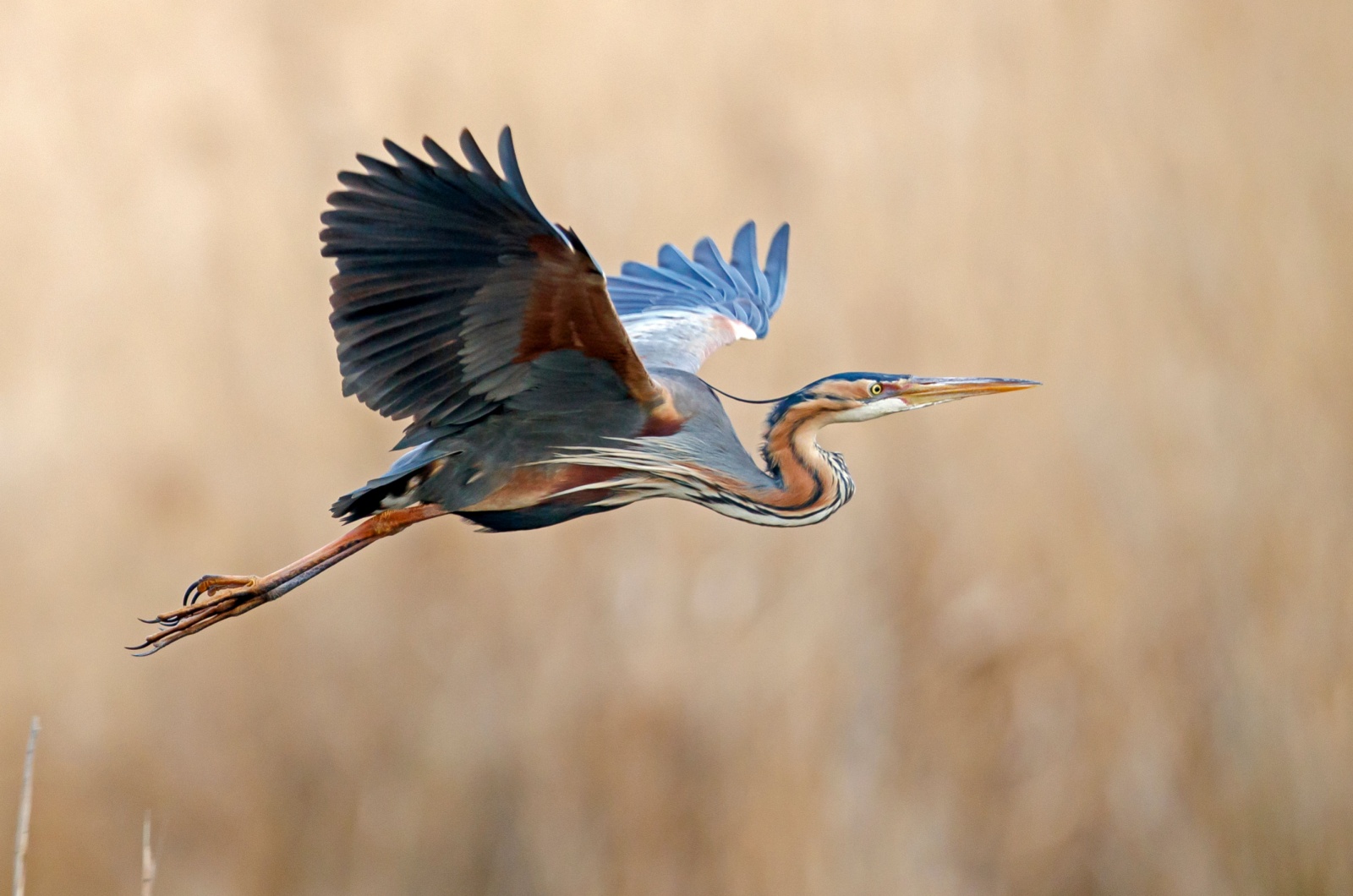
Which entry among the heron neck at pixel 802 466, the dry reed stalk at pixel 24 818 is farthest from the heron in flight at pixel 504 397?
the dry reed stalk at pixel 24 818

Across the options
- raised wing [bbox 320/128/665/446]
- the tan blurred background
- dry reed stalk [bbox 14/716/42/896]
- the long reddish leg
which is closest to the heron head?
raised wing [bbox 320/128/665/446]

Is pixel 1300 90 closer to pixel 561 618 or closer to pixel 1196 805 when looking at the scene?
pixel 1196 805

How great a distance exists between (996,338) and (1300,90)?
0.91 m

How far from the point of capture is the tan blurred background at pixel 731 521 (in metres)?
2.47

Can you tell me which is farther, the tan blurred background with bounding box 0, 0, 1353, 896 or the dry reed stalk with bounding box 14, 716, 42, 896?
the tan blurred background with bounding box 0, 0, 1353, 896

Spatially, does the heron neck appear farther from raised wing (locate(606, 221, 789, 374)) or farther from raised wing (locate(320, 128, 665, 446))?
raised wing (locate(606, 221, 789, 374))

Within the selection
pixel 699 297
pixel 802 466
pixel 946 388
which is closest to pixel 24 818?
pixel 802 466

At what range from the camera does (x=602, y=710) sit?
2.47m

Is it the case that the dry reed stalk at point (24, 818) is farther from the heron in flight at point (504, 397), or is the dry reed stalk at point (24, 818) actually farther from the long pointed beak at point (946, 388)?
the long pointed beak at point (946, 388)

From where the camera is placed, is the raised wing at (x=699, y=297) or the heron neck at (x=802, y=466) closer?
the heron neck at (x=802, y=466)

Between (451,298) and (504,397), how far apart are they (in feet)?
0.41

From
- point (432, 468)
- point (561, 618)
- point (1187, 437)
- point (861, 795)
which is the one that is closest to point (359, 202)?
point (432, 468)

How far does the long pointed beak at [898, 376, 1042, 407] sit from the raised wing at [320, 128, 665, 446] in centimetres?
30

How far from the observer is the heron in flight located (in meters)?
1.49
